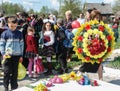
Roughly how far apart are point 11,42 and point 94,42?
70.6 inches

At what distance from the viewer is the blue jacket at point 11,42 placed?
7.24 metres

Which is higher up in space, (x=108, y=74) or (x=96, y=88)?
(x=96, y=88)

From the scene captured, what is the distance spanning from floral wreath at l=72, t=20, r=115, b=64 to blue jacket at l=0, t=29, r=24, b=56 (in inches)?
48.8

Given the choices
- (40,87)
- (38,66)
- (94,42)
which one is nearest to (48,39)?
(38,66)

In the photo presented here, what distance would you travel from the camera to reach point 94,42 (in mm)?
6645

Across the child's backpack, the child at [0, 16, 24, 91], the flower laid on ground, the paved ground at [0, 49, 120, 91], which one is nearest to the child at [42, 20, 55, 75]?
the child's backpack

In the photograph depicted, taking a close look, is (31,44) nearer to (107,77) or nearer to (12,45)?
(12,45)

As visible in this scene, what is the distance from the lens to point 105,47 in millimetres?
6871

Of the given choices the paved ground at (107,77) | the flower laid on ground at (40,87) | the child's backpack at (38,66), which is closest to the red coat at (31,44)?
the child's backpack at (38,66)

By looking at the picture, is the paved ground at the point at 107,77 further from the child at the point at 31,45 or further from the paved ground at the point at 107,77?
the child at the point at 31,45

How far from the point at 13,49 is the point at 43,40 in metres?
2.28

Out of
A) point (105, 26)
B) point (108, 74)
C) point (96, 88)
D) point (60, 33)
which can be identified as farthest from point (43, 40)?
point (96, 88)

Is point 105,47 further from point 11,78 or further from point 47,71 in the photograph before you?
point 47,71

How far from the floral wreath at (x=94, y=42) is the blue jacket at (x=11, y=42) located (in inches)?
48.8
